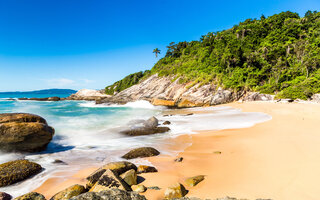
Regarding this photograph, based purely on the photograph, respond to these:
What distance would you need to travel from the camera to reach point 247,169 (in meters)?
4.32

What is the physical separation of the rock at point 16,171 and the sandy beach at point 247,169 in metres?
0.78

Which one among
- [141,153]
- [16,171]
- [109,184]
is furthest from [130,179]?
[16,171]

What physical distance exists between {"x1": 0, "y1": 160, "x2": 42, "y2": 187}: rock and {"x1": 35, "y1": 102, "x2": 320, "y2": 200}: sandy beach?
0.78 metres

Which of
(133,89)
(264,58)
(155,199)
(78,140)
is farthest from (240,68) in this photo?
(155,199)

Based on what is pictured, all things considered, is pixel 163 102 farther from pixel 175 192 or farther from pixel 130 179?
pixel 175 192

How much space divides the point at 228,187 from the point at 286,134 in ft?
18.8

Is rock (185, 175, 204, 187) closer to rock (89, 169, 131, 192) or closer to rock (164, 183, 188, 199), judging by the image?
rock (164, 183, 188, 199)

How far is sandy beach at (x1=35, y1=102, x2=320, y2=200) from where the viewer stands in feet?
10.8

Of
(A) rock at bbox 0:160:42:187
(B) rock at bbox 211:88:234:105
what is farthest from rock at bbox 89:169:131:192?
(B) rock at bbox 211:88:234:105

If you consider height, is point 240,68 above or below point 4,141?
above

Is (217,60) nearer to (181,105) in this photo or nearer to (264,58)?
(264,58)

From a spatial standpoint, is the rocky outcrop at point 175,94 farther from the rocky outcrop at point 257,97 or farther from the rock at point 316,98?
the rock at point 316,98

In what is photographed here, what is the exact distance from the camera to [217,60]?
34062 millimetres

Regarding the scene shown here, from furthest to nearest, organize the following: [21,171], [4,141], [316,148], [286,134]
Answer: [286,134]
[4,141]
[316,148]
[21,171]
